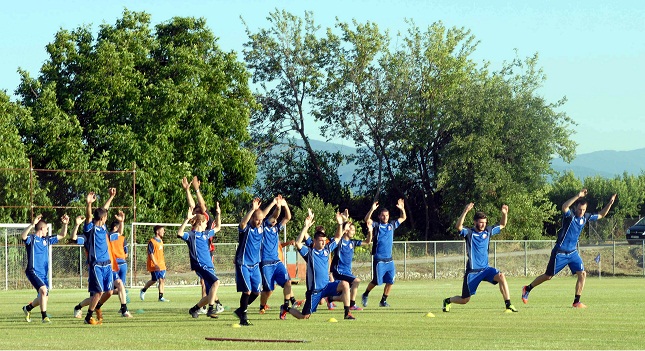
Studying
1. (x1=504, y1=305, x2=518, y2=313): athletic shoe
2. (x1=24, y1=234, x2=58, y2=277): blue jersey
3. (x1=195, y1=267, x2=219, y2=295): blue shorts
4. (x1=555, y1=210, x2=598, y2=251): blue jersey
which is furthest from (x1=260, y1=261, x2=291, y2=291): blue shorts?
(x1=555, y1=210, x2=598, y2=251): blue jersey

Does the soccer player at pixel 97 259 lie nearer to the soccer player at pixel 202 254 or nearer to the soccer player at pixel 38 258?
the soccer player at pixel 38 258

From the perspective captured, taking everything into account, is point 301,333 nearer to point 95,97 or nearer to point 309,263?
point 309,263

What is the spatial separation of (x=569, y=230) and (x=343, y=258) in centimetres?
495

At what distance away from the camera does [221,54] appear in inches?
2156

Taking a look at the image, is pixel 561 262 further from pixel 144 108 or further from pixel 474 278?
pixel 144 108

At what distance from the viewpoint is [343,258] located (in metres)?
20.9

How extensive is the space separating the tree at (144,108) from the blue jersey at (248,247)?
95.1ft

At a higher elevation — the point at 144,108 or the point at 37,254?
the point at 144,108

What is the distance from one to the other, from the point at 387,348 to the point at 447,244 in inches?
1353

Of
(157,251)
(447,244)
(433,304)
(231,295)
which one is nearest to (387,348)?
(433,304)

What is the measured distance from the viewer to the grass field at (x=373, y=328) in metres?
14.4

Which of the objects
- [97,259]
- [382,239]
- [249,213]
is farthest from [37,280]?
[382,239]

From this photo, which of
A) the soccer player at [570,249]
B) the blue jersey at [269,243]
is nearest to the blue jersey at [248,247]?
the blue jersey at [269,243]

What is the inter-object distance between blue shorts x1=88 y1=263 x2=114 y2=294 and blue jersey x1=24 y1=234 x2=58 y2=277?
1376 millimetres
